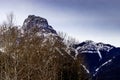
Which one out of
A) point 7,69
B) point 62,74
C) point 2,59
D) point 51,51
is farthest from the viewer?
point 62,74

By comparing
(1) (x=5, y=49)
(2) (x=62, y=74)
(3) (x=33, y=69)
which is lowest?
(2) (x=62, y=74)

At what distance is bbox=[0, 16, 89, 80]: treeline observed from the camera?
41.2 meters

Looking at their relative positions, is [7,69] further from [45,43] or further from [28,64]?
[45,43]

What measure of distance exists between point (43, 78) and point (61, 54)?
52.3 ft

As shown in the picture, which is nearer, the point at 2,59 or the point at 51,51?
the point at 2,59

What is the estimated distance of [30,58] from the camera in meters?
45.3

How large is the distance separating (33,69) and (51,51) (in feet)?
27.7

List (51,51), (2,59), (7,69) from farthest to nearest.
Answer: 1. (51,51)
2. (2,59)
3. (7,69)

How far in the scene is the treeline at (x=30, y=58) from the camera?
41156 millimetres

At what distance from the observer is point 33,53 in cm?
4644

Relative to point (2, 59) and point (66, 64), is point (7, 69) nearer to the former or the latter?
point (2, 59)

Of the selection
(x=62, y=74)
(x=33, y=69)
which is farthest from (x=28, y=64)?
(x=62, y=74)

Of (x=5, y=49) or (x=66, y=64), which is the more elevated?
(x=5, y=49)

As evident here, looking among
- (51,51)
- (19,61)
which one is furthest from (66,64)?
(19,61)
